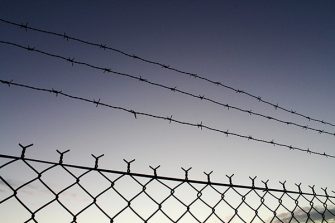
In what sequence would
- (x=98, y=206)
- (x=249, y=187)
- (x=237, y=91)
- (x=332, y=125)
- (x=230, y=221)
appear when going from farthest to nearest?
(x=332, y=125) → (x=237, y=91) → (x=249, y=187) → (x=230, y=221) → (x=98, y=206)

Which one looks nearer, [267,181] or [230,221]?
[230,221]

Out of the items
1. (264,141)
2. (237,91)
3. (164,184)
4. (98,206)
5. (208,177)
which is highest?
(237,91)

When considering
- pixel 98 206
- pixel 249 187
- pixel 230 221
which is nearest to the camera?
pixel 98 206

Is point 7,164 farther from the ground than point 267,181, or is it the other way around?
point 267,181

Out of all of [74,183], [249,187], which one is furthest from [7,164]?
[249,187]

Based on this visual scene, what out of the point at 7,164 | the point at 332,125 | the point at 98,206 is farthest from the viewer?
the point at 332,125

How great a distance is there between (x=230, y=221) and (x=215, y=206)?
0.16 metres

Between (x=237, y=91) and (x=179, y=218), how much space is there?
9.40 feet

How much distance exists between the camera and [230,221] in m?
2.66

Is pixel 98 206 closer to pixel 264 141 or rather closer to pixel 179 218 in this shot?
pixel 179 218

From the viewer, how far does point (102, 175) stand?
2.22 metres

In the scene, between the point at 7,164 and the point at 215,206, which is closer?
the point at 7,164

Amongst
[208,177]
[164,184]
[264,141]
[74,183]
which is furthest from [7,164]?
[264,141]

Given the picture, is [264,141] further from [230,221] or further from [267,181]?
[230,221]
